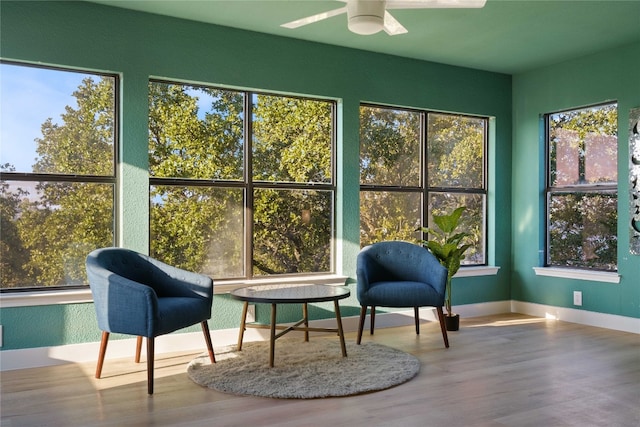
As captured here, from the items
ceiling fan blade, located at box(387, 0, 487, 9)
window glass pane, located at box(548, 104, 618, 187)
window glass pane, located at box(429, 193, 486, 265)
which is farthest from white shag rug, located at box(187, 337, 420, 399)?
window glass pane, located at box(548, 104, 618, 187)

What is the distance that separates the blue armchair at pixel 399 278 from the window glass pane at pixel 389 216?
18.8 inches

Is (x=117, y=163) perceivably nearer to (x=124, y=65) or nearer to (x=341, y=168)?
(x=124, y=65)

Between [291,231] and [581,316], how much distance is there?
3.00 meters

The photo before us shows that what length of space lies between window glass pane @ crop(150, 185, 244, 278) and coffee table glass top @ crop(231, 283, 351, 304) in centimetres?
66

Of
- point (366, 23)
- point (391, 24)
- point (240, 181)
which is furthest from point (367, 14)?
point (240, 181)

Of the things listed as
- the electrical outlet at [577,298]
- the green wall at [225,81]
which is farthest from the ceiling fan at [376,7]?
the electrical outlet at [577,298]

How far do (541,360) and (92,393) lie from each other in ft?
10.00

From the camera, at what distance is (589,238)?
5.52m

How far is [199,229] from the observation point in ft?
15.1

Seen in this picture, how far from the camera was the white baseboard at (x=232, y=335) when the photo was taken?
3928mm

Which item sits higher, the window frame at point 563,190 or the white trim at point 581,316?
the window frame at point 563,190

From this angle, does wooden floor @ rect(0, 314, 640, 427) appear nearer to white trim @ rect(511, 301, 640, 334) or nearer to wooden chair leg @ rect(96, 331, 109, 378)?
wooden chair leg @ rect(96, 331, 109, 378)

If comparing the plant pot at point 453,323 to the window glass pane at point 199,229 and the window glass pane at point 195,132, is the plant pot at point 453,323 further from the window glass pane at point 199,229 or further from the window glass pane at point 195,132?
the window glass pane at point 195,132

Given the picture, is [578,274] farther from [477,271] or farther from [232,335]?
[232,335]
